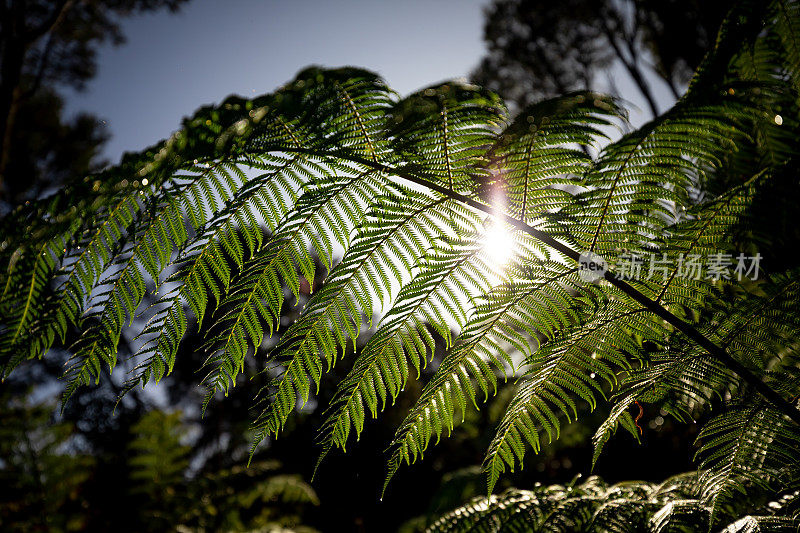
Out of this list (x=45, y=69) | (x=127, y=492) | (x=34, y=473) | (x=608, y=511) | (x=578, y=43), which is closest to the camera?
(x=608, y=511)

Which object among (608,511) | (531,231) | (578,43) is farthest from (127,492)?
(578,43)

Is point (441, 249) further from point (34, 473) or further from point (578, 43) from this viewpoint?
point (578, 43)

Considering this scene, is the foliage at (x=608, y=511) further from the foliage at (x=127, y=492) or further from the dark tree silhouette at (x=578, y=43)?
the dark tree silhouette at (x=578, y=43)

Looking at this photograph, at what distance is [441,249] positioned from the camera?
843 mm

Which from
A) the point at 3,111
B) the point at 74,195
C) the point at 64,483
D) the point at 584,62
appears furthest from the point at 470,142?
the point at 584,62

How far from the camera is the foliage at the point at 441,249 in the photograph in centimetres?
73

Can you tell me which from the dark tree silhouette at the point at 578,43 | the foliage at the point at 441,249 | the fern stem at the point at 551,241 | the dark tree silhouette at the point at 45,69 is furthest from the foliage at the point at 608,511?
the dark tree silhouette at the point at 578,43

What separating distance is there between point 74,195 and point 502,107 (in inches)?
27.0

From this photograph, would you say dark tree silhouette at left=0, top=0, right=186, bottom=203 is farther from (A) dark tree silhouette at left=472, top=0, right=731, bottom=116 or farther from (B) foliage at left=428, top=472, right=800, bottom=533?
(A) dark tree silhouette at left=472, top=0, right=731, bottom=116

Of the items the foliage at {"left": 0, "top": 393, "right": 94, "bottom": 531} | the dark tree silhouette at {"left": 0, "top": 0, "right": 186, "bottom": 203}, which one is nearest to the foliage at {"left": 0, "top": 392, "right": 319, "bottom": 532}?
the foliage at {"left": 0, "top": 393, "right": 94, "bottom": 531}

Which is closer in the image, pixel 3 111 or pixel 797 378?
pixel 797 378

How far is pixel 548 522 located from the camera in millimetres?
1089

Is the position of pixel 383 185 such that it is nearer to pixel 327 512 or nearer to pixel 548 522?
pixel 548 522

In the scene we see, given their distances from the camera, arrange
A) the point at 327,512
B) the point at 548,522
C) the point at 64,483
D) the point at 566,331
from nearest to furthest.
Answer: the point at 566,331 < the point at 548,522 < the point at 64,483 < the point at 327,512
